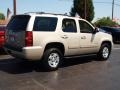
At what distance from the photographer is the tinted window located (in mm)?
9954

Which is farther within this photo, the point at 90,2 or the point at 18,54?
the point at 90,2

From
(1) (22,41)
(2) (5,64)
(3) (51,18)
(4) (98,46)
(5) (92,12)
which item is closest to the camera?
(1) (22,41)

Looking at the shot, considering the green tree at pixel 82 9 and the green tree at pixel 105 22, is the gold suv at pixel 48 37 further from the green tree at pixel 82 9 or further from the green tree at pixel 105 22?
the green tree at pixel 82 9

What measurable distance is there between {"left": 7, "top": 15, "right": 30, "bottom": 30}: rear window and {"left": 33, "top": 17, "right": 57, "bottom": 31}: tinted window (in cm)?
33

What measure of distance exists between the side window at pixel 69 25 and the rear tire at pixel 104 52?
2061mm

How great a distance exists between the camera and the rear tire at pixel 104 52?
12791mm

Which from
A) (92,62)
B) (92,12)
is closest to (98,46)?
(92,62)

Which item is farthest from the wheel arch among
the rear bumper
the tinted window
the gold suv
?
the tinted window

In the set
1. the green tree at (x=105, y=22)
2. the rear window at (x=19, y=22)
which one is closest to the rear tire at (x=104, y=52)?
the rear window at (x=19, y=22)

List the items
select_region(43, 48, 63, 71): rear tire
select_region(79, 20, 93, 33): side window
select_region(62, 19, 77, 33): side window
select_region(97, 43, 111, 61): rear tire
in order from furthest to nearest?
select_region(97, 43, 111, 61): rear tire → select_region(79, 20, 93, 33): side window → select_region(62, 19, 77, 33): side window → select_region(43, 48, 63, 71): rear tire

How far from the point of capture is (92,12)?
60.6 metres

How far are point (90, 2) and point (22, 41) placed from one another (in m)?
53.2

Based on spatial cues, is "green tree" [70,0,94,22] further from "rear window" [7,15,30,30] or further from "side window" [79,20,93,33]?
"rear window" [7,15,30,30]

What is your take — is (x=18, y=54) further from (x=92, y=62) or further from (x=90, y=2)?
(x=90, y=2)
